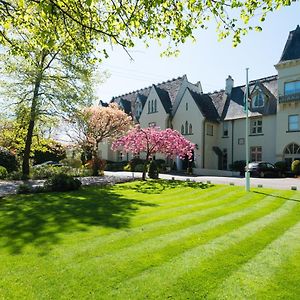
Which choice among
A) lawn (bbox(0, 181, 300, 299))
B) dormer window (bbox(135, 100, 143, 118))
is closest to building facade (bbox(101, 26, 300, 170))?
dormer window (bbox(135, 100, 143, 118))

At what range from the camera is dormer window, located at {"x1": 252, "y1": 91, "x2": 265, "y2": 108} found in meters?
37.4

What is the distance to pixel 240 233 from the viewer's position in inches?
306

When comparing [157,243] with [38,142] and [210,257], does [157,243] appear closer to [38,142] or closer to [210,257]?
[210,257]

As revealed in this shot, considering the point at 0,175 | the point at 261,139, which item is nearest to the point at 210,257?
the point at 0,175

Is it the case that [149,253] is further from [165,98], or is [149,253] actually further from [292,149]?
[165,98]

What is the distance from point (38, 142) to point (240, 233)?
71.4ft

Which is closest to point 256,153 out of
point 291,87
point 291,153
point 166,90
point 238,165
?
point 238,165

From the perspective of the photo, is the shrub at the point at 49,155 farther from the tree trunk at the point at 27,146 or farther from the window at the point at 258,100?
the window at the point at 258,100

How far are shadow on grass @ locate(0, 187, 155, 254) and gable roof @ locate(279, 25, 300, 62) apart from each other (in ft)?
98.7

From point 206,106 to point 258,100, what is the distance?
282 inches

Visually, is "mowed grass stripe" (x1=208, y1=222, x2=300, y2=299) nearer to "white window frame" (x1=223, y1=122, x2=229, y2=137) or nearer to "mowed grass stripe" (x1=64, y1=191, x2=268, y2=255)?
"mowed grass stripe" (x1=64, y1=191, x2=268, y2=255)

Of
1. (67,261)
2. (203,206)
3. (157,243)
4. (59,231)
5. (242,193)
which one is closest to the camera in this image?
(67,261)

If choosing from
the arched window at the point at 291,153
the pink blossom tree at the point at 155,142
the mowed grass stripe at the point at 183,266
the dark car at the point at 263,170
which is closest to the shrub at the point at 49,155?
the pink blossom tree at the point at 155,142

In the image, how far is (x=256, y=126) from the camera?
37.8m
